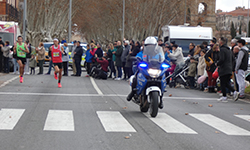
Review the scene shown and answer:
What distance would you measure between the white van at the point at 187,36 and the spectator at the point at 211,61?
8939 mm

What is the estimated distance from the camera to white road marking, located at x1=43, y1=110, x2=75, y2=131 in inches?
326

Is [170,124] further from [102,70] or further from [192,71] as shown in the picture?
[102,70]

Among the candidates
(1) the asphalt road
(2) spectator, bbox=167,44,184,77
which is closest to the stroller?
(2) spectator, bbox=167,44,184,77

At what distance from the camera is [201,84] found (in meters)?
17.9

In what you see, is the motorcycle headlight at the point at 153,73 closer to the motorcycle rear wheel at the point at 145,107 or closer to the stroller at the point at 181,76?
the motorcycle rear wheel at the point at 145,107

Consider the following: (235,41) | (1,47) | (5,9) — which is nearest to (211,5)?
(5,9)

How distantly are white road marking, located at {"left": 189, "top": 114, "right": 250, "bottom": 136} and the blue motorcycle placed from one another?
38.1 inches

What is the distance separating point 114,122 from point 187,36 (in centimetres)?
1759

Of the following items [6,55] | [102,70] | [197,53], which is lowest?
[102,70]

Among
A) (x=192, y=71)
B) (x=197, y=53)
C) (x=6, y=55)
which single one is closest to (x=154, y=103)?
(x=192, y=71)

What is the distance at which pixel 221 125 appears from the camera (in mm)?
9359

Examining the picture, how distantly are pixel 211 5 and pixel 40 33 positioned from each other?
39.7 meters

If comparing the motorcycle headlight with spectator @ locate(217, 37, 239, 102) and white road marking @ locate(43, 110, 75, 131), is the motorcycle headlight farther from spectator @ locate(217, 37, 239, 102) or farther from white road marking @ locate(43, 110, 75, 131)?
spectator @ locate(217, 37, 239, 102)

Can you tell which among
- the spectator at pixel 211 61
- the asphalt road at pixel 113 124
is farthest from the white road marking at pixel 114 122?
the spectator at pixel 211 61
